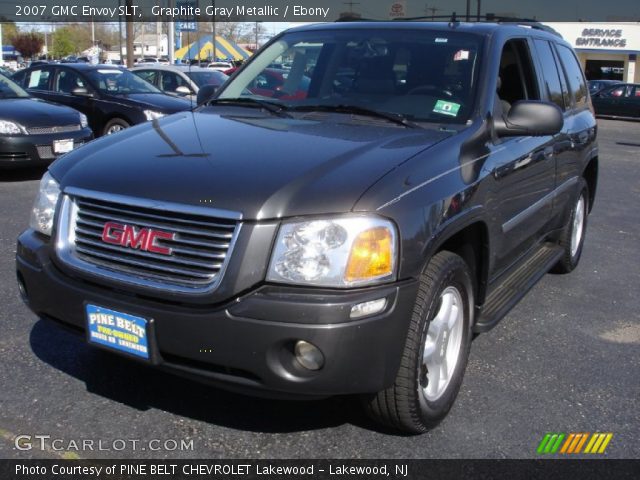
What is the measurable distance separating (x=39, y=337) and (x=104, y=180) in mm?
1523

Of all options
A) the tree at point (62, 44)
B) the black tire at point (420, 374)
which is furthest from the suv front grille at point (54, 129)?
the tree at point (62, 44)

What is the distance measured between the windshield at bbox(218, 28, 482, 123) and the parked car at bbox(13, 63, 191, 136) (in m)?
6.79

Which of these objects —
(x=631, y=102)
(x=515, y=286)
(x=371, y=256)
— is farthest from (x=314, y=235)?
(x=631, y=102)

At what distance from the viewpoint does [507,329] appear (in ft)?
14.7

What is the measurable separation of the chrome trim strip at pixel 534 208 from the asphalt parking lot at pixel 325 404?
0.76 meters

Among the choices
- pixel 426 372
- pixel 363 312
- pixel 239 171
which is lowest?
pixel 426 372

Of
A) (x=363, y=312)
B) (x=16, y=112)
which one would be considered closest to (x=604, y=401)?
(x=363, y=312)

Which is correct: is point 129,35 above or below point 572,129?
below

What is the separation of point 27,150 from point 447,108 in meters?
6.77

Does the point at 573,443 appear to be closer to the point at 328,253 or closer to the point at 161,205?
the point at 328,253

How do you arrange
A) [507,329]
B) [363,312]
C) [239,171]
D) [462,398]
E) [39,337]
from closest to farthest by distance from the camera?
[363,312]
[239,171]
[462,398]
[39,337]
[507,329]

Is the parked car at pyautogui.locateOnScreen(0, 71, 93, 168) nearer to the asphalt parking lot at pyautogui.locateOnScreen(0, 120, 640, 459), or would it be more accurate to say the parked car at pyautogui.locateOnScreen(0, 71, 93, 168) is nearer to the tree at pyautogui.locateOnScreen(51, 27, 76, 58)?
the asphalt parking lot at pyautogui.locateOnScreen(0, 120, 640, 459)

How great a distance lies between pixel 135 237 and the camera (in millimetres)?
2795

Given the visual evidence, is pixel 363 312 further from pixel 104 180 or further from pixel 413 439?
pixel 104 180
